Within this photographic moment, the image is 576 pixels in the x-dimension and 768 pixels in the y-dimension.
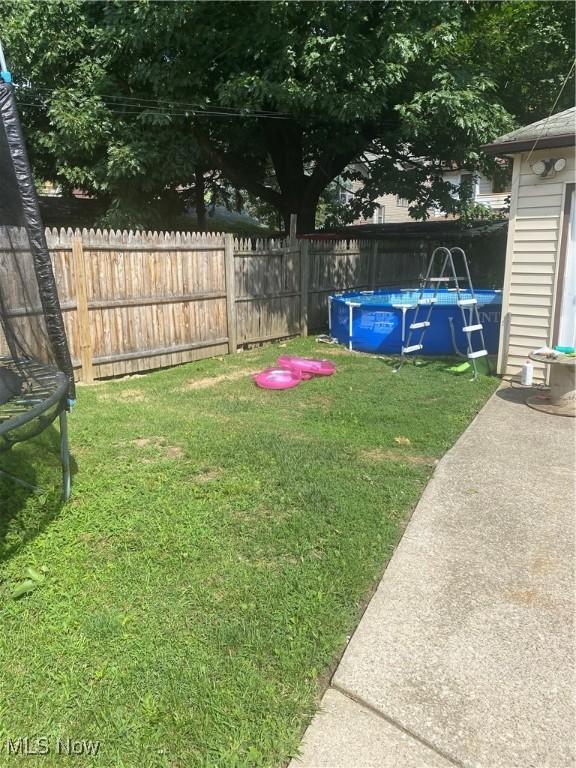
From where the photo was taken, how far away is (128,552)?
123 inches

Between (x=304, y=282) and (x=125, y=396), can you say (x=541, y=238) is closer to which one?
(x=304, y=282)

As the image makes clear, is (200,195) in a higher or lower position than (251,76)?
lower

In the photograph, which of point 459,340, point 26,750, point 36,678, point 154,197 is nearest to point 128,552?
point 36,678

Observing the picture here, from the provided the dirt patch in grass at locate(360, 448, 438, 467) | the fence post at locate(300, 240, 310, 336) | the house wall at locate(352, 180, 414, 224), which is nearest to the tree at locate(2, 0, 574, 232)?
the fence post at locate(300, 240, 310, 336)

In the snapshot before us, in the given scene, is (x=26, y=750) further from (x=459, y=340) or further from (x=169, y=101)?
(x=169, y=101)

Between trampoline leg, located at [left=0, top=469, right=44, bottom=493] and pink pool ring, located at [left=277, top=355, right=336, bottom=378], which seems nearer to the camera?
trampoline leg, located at [left=0, top=469, right=44, bottom=493]

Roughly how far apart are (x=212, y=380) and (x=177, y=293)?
1.61 meters

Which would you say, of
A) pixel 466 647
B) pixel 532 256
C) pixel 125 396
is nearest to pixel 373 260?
pixel 532 256

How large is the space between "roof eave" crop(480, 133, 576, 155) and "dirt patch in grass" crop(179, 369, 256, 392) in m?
4.11

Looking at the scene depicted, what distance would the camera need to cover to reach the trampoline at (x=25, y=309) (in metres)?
3.29

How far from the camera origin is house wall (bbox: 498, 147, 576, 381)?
648cm

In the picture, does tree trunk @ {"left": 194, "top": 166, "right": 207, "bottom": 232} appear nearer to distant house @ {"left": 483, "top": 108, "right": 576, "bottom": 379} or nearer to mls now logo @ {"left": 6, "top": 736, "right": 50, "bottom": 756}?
distant house @ {"left": 483, "top": 108, "right": 576, "bottom": 379}

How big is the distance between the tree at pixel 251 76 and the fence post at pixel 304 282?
236 centimetres

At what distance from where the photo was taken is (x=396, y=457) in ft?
14.9
